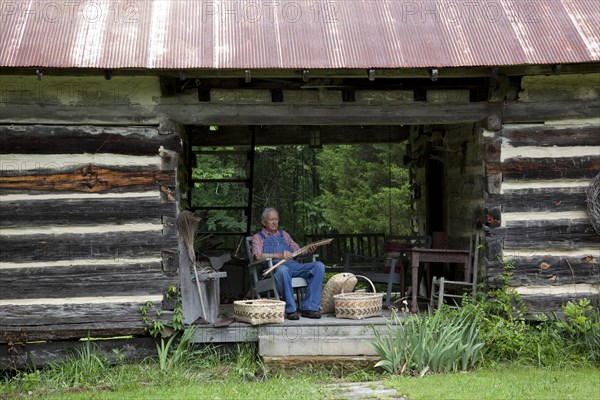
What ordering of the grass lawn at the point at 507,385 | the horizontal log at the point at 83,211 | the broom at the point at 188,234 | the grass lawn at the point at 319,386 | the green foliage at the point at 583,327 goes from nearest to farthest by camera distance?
1. the grass lawn at the point at 507,385
2. the grass lawn at the point at 319,386
3. the horizontal log at the point at 83,211
4. the green foliage at the point at 583,327
5. the broom at the point at 188,234

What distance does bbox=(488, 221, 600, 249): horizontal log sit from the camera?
27.1 feet

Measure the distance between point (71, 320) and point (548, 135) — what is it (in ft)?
18.6

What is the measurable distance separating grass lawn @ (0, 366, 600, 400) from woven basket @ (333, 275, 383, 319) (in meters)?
0.85

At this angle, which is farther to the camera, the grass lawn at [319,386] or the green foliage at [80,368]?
the green foliage at [80,368]

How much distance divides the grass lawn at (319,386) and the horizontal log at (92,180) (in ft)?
6.41

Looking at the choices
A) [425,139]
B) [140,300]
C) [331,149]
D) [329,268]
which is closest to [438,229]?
[425,139]

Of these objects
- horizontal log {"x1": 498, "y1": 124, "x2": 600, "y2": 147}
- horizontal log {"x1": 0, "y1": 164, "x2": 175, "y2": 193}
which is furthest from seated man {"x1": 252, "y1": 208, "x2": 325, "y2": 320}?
horizontal log {"x1": 498, "y1": 124, "x2": 600, "y2": 147}

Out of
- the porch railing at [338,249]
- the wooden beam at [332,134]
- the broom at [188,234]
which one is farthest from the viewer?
the porch railing at [338,249]

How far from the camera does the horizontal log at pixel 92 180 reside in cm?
778

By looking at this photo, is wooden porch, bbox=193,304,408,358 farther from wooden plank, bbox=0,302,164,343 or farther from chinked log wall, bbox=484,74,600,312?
chinked log wall, bbox=484,74,600,312

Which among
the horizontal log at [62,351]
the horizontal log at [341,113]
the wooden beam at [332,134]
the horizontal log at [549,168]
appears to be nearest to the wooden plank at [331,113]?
the horizontal log at [341,113]

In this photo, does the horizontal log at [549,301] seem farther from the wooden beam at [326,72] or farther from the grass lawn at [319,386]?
the wooden beam at [326,72]

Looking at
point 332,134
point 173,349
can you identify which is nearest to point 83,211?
point 173,349

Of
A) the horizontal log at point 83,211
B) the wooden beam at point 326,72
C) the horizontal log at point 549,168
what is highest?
the wooden beam at point 326,72
